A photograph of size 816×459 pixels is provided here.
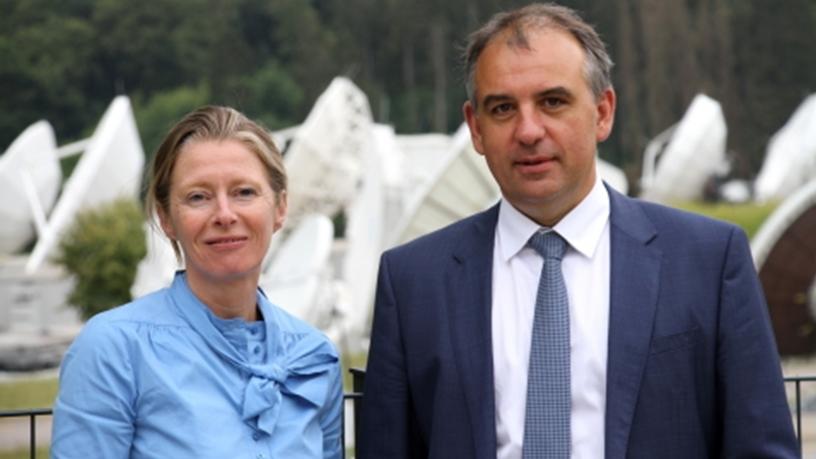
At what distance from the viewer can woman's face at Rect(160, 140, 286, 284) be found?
2.54m

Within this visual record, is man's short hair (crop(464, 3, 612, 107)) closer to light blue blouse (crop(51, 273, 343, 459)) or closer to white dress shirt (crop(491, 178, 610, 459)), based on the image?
white dress shirt (crop(491, 178, 610, 459))

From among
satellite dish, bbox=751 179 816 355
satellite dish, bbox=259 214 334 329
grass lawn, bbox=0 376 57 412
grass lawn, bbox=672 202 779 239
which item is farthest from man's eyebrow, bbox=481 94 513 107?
grass lawn, bbox=672 202 779 239

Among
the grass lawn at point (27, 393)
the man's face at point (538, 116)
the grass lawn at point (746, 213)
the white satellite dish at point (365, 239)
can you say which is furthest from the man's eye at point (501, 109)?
the grass lawn at point (746, 213)

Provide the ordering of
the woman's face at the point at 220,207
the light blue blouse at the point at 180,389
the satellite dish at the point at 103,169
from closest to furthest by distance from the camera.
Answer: the light blue blouse at the point at 180,389
the woman's face at the point at 220,207
the satellite dish at the point at 103,169

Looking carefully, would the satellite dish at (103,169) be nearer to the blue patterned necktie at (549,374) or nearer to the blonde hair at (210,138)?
the blonde hair at (210,138)

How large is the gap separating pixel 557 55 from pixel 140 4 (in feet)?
198

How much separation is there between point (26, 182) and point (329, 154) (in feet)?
34.1

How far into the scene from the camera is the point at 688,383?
8.48 feet

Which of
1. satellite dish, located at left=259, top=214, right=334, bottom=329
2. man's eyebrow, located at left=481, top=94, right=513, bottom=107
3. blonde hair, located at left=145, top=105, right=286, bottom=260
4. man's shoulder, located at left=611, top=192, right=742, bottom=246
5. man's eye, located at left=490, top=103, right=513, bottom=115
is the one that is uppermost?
man's eyebrow, located at left=481, top=94, right=513, bottom=107

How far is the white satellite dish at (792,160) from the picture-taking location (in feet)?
89.7

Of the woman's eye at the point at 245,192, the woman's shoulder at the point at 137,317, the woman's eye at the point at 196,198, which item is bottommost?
the woman's shoulder at the point at 137,317

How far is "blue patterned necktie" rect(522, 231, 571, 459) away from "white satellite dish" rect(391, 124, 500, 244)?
1632 cm

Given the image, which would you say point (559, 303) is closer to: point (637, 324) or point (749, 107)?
point (637, 324)

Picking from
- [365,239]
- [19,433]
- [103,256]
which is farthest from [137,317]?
[103,256]
